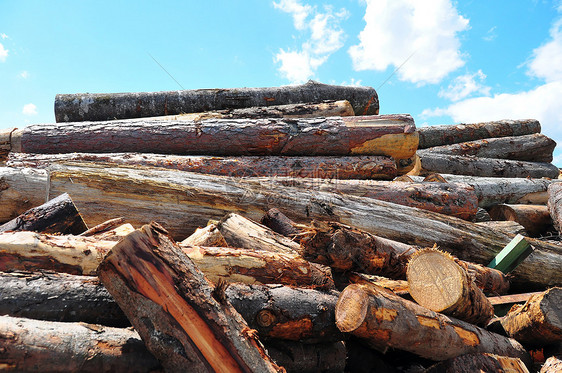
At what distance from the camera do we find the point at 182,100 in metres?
8.00

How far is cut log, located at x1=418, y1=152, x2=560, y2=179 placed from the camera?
9648 mm

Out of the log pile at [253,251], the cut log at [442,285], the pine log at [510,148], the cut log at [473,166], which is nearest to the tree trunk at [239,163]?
the log pile at [253,251]

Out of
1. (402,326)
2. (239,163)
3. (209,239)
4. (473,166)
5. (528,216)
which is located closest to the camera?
(402,326)

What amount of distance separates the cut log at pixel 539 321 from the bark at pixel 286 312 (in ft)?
5.28

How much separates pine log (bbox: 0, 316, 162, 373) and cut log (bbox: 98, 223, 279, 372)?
151 millimetres

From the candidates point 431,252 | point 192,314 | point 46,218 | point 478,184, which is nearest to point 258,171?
point 46,218

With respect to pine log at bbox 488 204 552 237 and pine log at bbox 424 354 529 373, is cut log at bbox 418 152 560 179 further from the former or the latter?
A: pine log at bbox 424 354 529 373

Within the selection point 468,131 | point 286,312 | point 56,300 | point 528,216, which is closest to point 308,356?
point 286,312

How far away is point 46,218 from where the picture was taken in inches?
163

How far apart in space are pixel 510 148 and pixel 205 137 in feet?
32.2

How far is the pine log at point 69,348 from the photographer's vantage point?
1.73m

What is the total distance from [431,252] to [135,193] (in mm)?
3013

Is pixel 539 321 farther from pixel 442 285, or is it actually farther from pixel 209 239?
pixel 209 239

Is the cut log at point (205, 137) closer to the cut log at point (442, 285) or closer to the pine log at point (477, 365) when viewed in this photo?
the cut log at point (442, 285)
